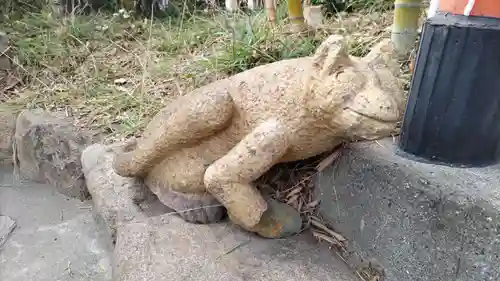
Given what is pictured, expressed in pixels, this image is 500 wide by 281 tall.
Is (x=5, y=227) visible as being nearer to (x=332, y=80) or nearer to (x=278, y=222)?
(x=278, y=222)

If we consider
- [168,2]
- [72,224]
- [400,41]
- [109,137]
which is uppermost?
[400,41]

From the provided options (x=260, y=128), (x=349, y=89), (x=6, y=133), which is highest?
(x=349, y=89)

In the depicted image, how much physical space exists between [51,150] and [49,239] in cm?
41

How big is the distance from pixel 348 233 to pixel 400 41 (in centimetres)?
65

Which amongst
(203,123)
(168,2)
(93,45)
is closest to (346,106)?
(203,123)

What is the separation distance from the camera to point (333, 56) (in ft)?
3.46

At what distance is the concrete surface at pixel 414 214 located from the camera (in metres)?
0.93

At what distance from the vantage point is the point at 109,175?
5.59 feet

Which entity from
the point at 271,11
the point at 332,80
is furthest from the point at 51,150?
the point at 332,80

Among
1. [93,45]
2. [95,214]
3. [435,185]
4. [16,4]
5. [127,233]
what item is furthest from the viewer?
A: [16,4]

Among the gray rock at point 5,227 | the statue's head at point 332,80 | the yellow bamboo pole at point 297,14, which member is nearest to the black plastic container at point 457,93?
the statue's head at point 332,80

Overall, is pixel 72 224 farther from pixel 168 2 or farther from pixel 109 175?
pixel 168 2

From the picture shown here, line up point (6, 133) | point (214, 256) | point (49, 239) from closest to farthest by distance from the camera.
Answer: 1. point (214, 256)
2. point (49, 239)
3. point (6, 133)

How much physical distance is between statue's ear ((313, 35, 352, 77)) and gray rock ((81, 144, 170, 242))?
65cm
